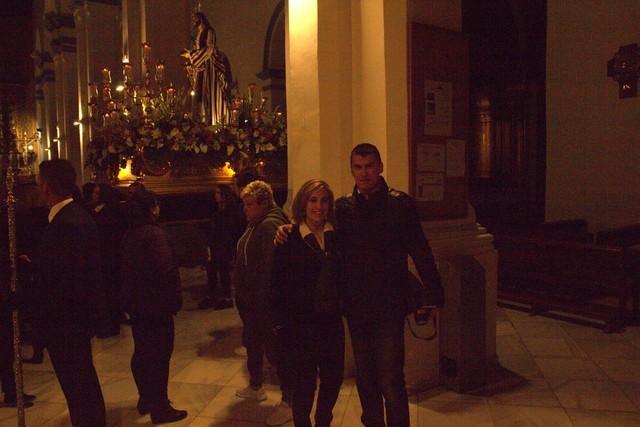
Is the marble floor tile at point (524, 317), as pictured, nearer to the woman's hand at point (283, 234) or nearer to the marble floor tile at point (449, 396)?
the marble floor tile at point (449, 396)

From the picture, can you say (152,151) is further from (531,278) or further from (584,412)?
(584,412)

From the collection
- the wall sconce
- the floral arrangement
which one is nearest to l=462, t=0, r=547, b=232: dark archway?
the wall sconce

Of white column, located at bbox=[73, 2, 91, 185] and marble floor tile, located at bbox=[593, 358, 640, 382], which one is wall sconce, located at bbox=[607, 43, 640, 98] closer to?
marble floor tile, located at bbox=[593, 358, 640, 382]

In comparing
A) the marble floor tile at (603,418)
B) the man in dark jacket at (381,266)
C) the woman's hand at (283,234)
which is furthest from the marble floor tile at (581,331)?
the woman's hand at (283,234)

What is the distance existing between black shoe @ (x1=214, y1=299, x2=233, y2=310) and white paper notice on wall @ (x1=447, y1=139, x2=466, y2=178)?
3685 mm

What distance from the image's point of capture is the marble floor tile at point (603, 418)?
3600 mm

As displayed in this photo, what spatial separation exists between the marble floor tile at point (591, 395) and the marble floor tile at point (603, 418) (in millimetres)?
86

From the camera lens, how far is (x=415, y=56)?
414 centimetres

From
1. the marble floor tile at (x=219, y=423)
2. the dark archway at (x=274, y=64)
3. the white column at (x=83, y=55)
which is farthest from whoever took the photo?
the dark archway at (x=274, y=64)

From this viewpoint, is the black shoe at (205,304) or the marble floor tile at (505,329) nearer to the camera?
the marble floor tile at (505,329)

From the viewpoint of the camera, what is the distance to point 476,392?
414cm

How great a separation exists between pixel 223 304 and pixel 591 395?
434 centimetres

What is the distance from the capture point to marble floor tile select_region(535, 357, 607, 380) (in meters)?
4.49

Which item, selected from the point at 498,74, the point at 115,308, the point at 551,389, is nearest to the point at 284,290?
the point at 551,389
